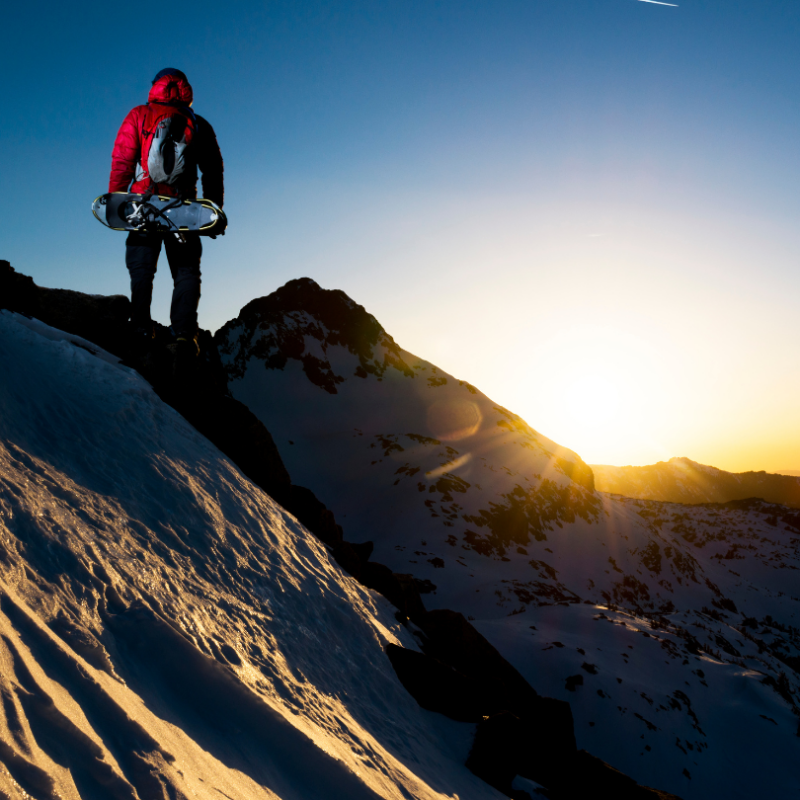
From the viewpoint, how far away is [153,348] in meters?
9.14

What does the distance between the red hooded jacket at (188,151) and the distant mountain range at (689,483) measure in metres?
159

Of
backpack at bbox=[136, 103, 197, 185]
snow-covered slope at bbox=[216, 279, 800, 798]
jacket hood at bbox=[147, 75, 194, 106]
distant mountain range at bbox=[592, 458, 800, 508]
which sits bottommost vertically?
snow-covered slope at bbox=[216, 279, 800, 798]

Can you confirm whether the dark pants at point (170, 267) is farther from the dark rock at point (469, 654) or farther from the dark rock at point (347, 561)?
the dark rock at point (469, 654)

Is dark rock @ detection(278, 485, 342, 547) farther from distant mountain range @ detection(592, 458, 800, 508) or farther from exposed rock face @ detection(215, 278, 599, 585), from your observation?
distant mountain range @ detection(592, 458, 800, 508)

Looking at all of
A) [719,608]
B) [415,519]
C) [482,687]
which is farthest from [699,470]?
[482,687]

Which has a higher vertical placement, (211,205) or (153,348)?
(211,205)

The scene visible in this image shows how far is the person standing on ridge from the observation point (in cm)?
547

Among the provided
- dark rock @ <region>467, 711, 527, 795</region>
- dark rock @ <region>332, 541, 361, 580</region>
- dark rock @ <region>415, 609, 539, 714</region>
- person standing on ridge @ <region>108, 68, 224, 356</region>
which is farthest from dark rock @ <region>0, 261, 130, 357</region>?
dark rock @ <region>467, 711, 527, 795</region>

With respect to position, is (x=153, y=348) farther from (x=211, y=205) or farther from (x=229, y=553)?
A: (x=229, y=553)

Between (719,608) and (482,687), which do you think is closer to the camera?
(482,687)

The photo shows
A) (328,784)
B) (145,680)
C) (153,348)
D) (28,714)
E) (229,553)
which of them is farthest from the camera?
(153,348)

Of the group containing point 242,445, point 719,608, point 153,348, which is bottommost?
point 719,608

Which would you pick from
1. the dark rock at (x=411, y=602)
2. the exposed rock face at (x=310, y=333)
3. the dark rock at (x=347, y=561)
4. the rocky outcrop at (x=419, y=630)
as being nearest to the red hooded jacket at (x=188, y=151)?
the rocky outcrop at (x=419, y=630)

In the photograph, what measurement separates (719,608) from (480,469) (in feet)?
62.2
